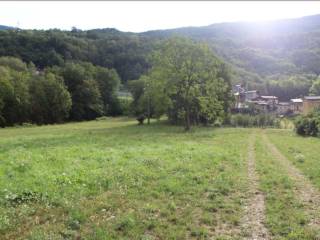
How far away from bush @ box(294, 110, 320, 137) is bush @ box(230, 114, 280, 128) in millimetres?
22303

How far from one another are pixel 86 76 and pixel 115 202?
9230cm

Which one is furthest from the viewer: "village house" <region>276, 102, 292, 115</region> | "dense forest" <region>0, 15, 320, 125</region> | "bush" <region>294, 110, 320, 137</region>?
"village house" <region>276, 102, 292, 115</region>

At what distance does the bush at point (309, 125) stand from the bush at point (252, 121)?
878 inches

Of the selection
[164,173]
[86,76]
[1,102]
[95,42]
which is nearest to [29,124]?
[1,102]

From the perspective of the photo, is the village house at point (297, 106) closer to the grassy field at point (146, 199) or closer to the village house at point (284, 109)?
the village house at point (284, 109)

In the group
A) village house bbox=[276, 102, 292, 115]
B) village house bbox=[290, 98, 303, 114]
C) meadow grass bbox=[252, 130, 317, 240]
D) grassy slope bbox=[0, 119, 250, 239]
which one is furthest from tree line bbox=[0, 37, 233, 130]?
village house bbox=[290, 98, 303, 114]

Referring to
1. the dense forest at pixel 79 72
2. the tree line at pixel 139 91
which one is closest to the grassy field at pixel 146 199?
the tree line at pixel 139 91

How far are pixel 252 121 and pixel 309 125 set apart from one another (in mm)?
29252

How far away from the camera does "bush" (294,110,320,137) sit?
149ft

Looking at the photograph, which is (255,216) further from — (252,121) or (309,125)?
(252,121)

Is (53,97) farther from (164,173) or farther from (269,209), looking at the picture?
(269,209)

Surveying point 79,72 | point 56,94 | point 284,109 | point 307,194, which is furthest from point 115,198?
point 284,109

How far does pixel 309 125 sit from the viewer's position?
47438mm

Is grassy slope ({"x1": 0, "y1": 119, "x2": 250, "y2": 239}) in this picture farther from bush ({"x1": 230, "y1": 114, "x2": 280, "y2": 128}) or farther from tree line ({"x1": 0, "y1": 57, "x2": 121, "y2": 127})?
tree line ({"x1": 0, "y1": 57, "x2": 121, "y2": 127})
